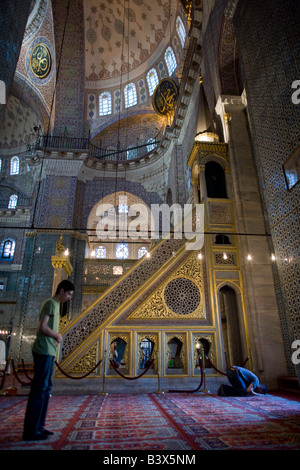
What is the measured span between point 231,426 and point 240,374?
2.03 meters

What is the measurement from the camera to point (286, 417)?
103 inches

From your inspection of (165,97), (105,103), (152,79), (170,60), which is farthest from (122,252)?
(170,60)

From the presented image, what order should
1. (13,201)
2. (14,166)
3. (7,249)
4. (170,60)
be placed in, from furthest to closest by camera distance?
(14,166) < (13,201) < (7,249) < (170,60)

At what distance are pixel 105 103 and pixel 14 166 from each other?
7875 mm

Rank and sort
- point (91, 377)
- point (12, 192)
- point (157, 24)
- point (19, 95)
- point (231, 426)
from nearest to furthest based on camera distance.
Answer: point (231, 426) < point (91, 377) < point (157, 24) < point (19, 95) < point (12, 192)

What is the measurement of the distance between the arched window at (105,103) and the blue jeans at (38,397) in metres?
14.7

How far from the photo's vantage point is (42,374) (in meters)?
2.00

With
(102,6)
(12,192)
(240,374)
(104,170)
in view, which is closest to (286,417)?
(240,374)

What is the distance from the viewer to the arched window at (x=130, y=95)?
48.0 feet

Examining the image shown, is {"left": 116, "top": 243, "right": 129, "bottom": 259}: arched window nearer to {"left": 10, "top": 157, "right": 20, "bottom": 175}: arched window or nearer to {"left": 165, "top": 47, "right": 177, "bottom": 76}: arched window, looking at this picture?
{"left": 165, "top": 47, "right": 177, "bottom": 76}: arched window

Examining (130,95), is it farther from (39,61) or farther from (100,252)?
(100,252)

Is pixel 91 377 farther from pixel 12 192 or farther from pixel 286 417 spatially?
pixel 12 192

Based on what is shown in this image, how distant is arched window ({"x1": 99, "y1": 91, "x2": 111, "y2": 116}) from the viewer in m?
14.8

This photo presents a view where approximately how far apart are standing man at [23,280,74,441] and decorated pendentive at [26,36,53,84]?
15.2 meters
